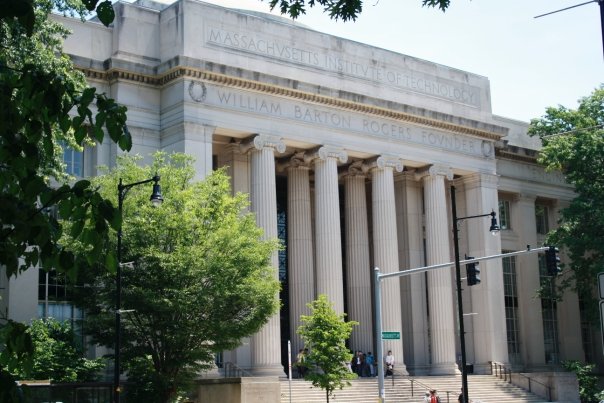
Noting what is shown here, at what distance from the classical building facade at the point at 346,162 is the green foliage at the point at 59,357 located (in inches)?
157

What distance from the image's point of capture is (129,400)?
33531mm

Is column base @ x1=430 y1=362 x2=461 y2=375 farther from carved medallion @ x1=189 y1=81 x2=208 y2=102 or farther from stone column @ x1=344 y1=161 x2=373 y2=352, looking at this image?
carved medallion @ x1=189 y1=81 x2=208 y2=102

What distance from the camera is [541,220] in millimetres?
63969

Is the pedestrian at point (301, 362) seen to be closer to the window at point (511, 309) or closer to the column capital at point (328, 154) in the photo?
the column capital at point (328, 154)

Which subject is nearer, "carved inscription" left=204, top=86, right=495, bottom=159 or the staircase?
the staircase

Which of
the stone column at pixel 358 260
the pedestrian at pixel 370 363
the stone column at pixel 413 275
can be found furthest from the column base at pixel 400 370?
the stone column at pixel 413 275

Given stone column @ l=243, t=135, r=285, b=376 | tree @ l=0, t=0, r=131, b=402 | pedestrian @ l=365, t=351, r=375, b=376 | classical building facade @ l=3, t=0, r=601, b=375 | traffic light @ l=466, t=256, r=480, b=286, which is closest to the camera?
tree @ l=0, t=0, r=131, b=402

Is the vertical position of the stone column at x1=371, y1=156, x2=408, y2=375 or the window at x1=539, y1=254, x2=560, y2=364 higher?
the stone column at x1=371, y1=156, x2=408, y2=375

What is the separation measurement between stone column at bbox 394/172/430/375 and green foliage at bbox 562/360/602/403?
28.1 feet

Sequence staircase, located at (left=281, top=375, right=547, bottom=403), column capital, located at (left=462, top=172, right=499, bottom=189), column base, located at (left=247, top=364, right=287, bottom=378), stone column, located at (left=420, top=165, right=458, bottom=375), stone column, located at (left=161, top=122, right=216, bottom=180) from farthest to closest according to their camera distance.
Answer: column capital, located at (left=462, top=172, right=499, bottom=189) → stone column, located at (left=420, top=165, right=458, bottom=375) → column base, located at (left=247, top=364, right=287, bottom=378) → staircase, located at (left=281, top=375, right=547, bottom=403) → stone column, located at (left=161, top=122, right=216, bottom=180)

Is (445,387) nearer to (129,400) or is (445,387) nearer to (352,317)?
(352,317)

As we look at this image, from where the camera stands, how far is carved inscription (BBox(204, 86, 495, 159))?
44.8m

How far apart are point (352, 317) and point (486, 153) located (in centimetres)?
1243

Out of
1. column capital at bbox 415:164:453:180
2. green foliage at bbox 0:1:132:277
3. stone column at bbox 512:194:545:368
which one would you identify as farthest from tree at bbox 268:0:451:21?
stone column at bbox 512:194:545:368
